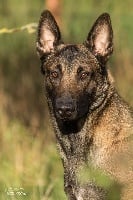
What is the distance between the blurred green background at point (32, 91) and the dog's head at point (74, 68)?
1.06m

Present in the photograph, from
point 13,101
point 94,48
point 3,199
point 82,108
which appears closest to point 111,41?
point 94,48

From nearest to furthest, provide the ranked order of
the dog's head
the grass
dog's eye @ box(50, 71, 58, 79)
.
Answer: the dog's head
dog's eye @ box(50, 71, 58, 79)
the grass

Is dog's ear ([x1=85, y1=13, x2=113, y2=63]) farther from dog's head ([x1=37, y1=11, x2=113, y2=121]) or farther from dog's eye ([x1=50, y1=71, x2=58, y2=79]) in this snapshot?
dog's eye ([x1=50, y1=71, x2=58, y2=79])

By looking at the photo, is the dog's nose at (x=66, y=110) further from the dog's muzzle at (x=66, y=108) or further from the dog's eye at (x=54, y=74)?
the dog's eye at (x=54, y=74)

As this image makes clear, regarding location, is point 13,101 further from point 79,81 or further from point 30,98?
point 79,81

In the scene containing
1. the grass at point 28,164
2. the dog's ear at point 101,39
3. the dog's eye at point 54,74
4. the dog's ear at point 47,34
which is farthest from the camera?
the grass at point 28,164

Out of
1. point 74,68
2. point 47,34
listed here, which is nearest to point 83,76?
point 74,68

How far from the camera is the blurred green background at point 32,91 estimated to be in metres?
12.4

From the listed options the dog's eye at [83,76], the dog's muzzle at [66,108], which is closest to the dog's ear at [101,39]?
the dog's eye at [83,76]

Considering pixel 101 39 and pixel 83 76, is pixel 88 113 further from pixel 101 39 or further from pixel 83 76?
pixel 101 39

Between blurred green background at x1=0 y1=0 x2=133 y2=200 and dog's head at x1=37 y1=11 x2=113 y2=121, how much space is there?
1064 mm

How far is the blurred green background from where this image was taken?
12.4 meters

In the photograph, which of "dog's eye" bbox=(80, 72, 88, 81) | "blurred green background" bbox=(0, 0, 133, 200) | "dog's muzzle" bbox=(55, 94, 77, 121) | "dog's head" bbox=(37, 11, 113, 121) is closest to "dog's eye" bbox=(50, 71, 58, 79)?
"dog's head" bbox=(37, 11, 113, 121)

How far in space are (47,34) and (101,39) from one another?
61 cm
